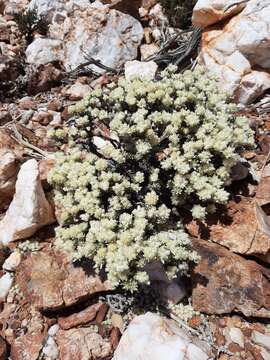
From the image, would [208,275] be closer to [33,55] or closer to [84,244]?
[84,244]

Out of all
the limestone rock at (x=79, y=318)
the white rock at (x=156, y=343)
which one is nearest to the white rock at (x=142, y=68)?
the limestone rock at (x=79, y=318)

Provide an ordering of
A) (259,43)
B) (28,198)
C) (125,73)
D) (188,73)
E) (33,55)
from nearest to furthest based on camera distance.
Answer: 1. (28,198)
2. (188,73)
3. (259,43)
4. (125,73)
5. (33,55)

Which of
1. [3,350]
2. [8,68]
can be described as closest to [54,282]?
[3,350]

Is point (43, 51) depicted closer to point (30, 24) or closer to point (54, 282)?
point (30, 24)

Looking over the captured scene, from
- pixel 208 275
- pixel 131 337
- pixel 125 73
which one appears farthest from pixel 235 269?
pixel 125 73

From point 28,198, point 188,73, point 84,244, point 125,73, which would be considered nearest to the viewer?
point 84,244

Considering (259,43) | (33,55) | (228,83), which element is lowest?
(33,55)
